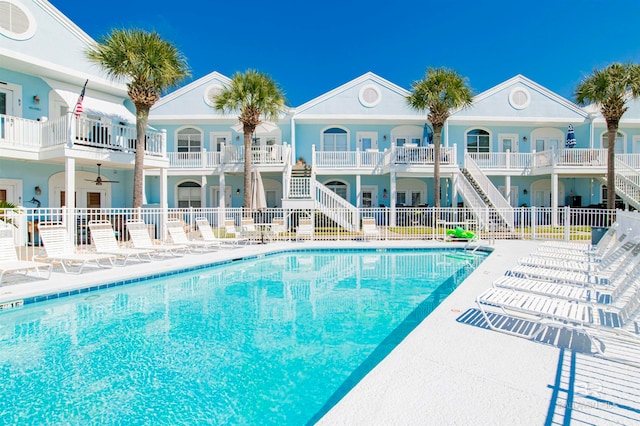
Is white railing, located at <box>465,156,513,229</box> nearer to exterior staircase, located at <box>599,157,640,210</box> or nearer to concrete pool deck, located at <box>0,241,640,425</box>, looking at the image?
exterior staircase, located at <box>599,157,640,210</box>

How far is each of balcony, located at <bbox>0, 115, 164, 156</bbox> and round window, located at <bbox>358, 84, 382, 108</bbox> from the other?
45.1 feet

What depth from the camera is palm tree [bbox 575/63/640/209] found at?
17.2 m

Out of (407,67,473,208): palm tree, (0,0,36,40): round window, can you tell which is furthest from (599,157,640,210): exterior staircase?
(0,0,36,40): round window

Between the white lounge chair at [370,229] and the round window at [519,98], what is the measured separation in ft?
48.0

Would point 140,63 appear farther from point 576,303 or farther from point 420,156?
point 576,303

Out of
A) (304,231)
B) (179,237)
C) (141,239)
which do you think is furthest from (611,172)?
(141,239)

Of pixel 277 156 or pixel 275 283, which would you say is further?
pixel 277 156

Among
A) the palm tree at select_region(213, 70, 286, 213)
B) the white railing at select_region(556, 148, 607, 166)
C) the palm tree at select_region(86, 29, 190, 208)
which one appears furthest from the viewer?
the white railing at select_region(556, 148, 607, 166)

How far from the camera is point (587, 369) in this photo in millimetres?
3658

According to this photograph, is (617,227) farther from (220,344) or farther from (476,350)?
(220,344)

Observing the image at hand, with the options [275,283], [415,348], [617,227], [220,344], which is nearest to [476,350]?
[415,348]

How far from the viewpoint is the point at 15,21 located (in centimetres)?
1410

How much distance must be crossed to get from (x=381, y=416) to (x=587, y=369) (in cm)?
244

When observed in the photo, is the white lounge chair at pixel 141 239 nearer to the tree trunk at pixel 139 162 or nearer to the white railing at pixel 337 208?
the tree trunk at pixel 139 162
